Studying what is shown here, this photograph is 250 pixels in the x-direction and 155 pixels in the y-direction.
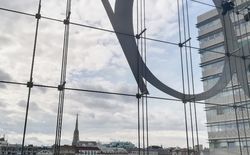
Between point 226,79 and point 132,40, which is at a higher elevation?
point 132,40

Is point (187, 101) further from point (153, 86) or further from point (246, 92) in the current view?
point (246, 92)

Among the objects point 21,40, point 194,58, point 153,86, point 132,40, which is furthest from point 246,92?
point 21,40

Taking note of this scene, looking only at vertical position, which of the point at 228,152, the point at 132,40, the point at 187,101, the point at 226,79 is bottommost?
the point at 228,152

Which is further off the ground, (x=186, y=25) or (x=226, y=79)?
(x=186, y=25)

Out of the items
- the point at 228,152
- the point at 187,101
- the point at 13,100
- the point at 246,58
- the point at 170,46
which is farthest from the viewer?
the point at 228,152

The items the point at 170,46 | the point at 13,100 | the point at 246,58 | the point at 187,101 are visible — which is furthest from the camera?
the point at 246,58

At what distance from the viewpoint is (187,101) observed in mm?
1888

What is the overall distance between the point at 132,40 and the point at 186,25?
1.55 ft

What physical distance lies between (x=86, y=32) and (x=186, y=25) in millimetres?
702

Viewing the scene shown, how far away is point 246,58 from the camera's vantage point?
227cm

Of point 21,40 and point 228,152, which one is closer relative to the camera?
point 21,40

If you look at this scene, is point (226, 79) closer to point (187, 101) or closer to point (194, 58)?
point (194, 58)

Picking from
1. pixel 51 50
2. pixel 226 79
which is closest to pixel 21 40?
pixel 51 50

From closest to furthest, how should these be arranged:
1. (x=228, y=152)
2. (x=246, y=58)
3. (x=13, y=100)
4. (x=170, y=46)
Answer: (x=13, y=100)
(x=170, y=46)
(x=246, y=58)
(x=228, y=152)
